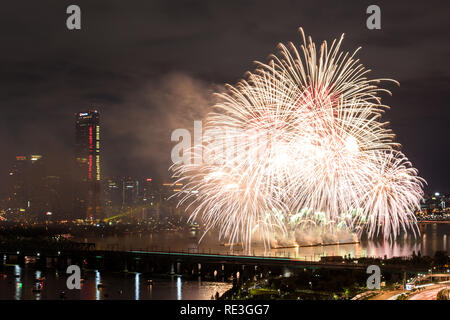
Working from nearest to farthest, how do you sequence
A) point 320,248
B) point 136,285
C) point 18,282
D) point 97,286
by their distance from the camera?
point 97,286 → point 136,285 → point 18,282 → point 320,248

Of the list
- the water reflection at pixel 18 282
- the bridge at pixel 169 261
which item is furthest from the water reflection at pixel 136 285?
the water reflection at pixel 18 282

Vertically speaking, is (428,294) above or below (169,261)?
above

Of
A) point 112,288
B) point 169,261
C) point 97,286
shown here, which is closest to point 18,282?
point 97,286

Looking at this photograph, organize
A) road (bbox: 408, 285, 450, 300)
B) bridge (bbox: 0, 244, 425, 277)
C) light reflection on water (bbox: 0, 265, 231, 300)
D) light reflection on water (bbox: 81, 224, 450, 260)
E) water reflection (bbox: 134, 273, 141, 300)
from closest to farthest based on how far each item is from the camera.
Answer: road (bbox: 408, 285, 450, 300), light reflection on water (bbox: 0, 265, 231, 300), water reflection (bbox: 134, 273, 141, 300), bridge (bbox: 0, 244, 425, 277), light reflection on water (bbox: 81, 224, 450, 260)

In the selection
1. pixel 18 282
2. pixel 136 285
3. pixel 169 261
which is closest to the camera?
pixel 136 285

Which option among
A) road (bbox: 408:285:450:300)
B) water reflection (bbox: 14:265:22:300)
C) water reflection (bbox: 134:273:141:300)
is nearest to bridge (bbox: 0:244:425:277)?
water reflection (bbox: 134:273:141:300)

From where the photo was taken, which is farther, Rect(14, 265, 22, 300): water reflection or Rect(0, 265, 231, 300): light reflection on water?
Rect(14, 265, 22, 300): water reflection

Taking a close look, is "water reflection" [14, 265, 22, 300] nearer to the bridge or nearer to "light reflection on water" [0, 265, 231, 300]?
"light reflection on water" [0, 265, 231, 300]

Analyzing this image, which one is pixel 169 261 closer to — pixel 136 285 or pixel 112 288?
pixel 136 285

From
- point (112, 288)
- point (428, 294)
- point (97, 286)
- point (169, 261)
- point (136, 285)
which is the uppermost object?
point (428, 294)

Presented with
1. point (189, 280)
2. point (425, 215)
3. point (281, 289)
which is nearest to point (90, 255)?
point (189, 280)

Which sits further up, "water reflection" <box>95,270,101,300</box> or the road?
the road

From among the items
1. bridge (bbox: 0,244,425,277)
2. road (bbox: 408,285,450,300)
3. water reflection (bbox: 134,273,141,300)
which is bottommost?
water reflection (bbox: 134,273,141,300)
